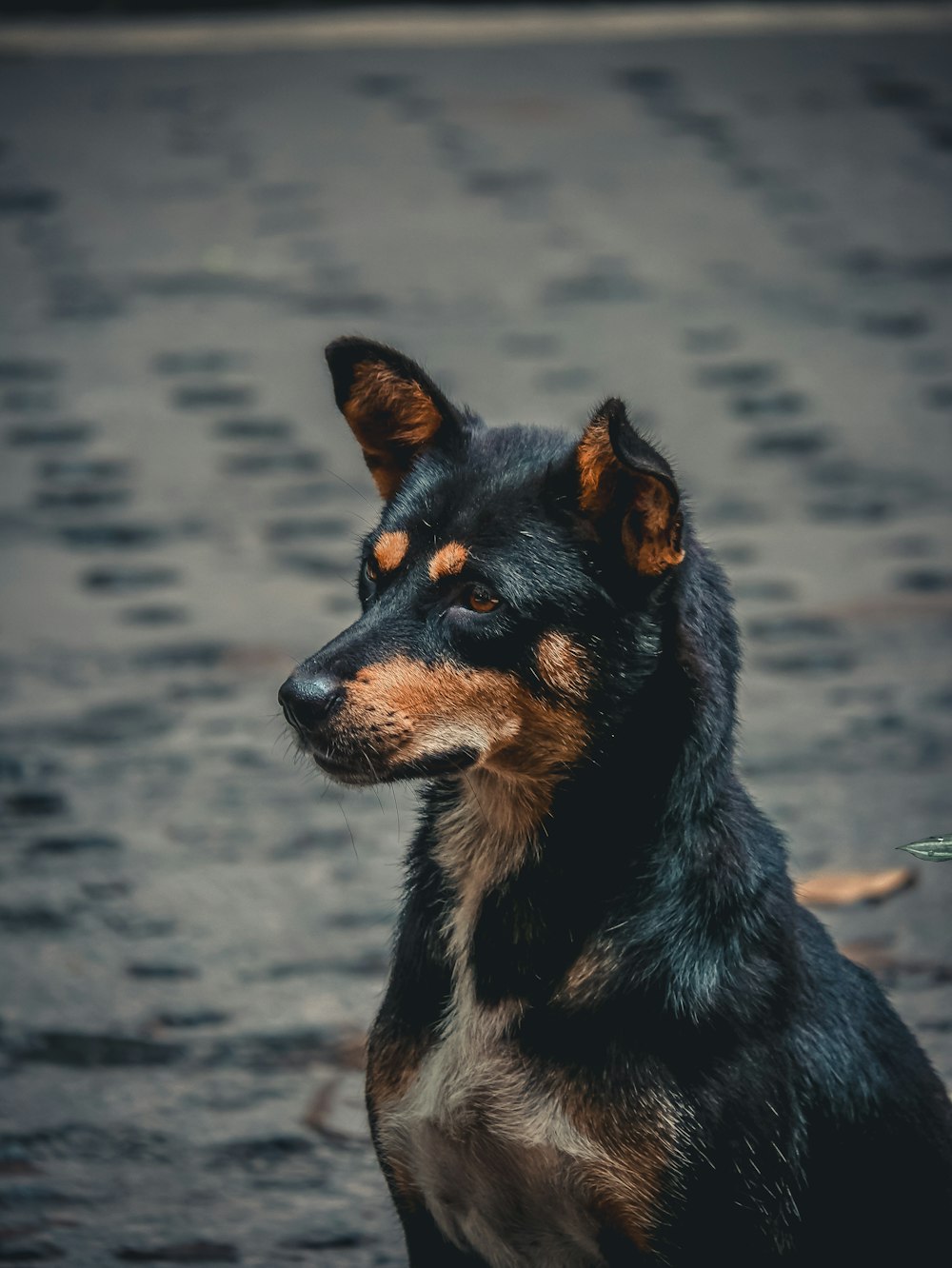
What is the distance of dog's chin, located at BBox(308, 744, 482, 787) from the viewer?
2721 mm

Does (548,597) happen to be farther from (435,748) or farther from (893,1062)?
(893,1062)

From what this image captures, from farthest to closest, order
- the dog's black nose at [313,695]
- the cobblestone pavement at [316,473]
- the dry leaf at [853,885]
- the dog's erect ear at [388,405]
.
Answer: the dry leaf at [853,885]
the cobblestone pavement at [316,473]
the dog's erect ear at [388,405]
the dog's black nose at [313,695]

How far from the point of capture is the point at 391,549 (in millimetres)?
2852

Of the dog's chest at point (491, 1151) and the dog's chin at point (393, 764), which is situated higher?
the dog's chin at point (393, 764)

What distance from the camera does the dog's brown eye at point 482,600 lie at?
2.73 meters

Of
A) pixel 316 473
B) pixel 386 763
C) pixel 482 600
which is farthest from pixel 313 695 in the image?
pixel 316 473

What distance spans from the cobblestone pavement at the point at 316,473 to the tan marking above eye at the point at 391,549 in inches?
58.8

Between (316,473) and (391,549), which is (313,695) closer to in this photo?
(391,549)

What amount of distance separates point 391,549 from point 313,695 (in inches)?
12.3

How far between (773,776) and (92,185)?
580 cm

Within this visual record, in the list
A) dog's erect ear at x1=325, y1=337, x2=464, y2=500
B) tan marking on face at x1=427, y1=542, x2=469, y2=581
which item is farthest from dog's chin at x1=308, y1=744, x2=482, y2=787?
dog's erect ear at x1=325, y1=337, x2=464, y2=500

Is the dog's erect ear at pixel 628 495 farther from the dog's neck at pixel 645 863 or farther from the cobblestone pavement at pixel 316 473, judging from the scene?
the cobblestone pavement at pixel 316 473

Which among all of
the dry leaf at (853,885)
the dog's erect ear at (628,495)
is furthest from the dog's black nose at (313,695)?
the dry leaf at (853,885)

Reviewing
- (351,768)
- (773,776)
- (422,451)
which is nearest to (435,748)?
(351,768)
